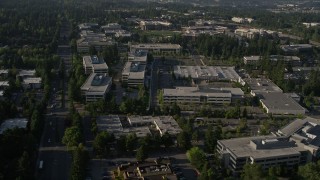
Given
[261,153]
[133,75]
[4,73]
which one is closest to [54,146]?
[261,153]

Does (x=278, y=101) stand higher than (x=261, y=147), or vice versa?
(x=261, y=147)

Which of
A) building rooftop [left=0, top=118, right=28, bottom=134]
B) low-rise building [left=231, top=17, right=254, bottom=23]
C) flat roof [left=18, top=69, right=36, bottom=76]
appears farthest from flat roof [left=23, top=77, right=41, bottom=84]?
low-rise building [left=231, top=17, right=254, bottom=23]

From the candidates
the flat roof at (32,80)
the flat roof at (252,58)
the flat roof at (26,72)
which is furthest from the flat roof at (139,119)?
the flat roof at (252,58)

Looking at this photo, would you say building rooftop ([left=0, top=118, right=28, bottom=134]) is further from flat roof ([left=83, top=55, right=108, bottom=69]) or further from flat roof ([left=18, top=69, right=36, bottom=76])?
flat roof ([left=83, top=55, right=108, bottom=69])

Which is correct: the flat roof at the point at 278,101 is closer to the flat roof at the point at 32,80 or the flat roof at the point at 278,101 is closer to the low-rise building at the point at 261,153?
the low-rise building at the point at 261,153

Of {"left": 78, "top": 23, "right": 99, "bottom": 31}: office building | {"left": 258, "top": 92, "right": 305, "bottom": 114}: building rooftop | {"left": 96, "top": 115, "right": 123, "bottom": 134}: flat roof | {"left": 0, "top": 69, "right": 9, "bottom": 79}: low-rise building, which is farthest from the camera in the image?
{"left": 78, "top": 23, "right": 99, "bottom": 31}: office building

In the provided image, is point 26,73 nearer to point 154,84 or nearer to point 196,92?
point 154,84
